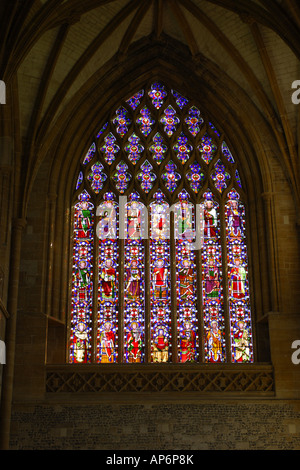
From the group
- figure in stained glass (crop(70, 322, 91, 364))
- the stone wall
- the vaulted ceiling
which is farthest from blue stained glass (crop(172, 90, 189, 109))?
the stone wall

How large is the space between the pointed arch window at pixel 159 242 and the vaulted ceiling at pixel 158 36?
146cm

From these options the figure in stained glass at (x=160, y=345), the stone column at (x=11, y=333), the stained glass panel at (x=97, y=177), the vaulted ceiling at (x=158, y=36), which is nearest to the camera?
the stone column at (x=11, y=333)

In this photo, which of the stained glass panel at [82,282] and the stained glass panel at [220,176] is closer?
the stained glass panel at [82,282]

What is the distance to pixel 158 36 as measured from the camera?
19016mm

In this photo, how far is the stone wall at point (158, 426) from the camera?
15.5 m

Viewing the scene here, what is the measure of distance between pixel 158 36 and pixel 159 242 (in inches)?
193

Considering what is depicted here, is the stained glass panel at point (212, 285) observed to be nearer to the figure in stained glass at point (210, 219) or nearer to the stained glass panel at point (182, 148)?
the figure in stained glass at point (210, 219)

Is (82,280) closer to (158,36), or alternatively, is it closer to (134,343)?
(134,343)

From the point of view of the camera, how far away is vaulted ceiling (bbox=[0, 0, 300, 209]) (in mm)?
17031

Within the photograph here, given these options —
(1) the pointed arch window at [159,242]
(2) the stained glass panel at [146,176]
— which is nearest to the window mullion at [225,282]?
(1) the pointed arch window at [159,242]

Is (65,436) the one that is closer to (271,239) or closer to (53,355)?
(53,355)

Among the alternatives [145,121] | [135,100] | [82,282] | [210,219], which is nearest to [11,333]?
[82,282]

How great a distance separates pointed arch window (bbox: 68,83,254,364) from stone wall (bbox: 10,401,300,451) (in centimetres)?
145

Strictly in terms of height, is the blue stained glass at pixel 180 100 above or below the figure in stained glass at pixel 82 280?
above
